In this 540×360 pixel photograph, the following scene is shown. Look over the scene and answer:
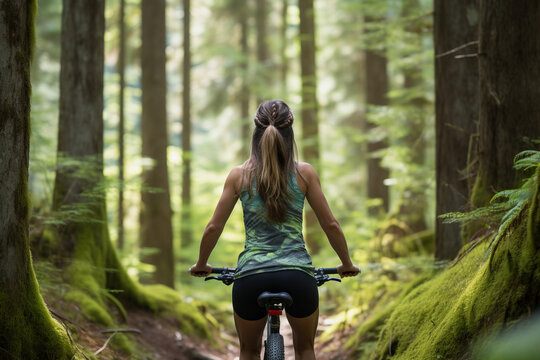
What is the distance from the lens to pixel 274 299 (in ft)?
11.7

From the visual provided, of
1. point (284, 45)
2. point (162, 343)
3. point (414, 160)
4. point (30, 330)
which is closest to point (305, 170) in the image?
point (30, 330)

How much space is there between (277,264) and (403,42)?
34.6ft

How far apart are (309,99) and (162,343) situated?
9.35 metres

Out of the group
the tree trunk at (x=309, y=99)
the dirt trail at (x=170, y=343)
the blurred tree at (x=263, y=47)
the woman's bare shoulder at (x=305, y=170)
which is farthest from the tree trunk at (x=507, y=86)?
the blurred tree at (x=263, y=47)

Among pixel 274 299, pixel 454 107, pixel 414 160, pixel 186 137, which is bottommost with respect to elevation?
pixel 274 299

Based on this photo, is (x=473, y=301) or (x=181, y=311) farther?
(x=181, y=311)

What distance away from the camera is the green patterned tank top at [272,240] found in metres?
3.70

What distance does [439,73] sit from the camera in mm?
7750

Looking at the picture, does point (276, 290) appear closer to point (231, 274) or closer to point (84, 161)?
point (231, 274)

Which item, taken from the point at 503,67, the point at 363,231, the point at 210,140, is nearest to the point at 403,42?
the point at 363,231

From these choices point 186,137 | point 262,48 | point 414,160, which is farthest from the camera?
point 262,48

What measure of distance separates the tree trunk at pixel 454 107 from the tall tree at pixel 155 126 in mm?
6665

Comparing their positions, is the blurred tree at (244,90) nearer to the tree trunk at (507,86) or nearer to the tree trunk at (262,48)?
the tree trunk at (262,48)

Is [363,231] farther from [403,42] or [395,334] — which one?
[395,334]
